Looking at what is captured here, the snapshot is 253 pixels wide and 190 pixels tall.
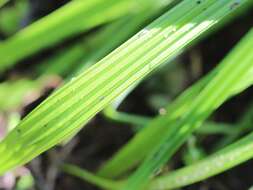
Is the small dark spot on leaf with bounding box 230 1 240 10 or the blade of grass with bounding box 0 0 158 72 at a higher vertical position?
the small dark spot on leaf with bounding box 230 1 240 10

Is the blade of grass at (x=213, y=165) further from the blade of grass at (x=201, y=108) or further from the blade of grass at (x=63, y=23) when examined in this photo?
the blade of grass at (x=63, y=23)

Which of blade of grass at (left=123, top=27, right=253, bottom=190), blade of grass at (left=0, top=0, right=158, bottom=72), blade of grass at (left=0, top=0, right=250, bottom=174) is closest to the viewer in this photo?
blade of grass at (left=0, top=0, right=250, bottom=174)

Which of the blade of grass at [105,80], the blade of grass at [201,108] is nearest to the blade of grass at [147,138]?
the blade of grass at [201,108]

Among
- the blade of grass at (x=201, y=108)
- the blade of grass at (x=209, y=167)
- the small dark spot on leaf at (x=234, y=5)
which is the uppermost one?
the small dark spot on leaf at (x=234, y=5)

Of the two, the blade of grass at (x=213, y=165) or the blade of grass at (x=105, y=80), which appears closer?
the blade of grass at (x=105, y=80)

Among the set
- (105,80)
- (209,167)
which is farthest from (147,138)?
(105,80)

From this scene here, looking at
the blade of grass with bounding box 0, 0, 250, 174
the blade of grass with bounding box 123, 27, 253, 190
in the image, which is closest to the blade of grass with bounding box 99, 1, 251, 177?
the blade of grass with bounding box 123, 27, 253, 190

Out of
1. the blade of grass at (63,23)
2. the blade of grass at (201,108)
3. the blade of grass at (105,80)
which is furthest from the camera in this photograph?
the blade of grass at (63,23)

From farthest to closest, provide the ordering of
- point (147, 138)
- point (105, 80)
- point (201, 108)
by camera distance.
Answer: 1. point (147, 138)
2. point (201, 108)
3. point (105, 80)

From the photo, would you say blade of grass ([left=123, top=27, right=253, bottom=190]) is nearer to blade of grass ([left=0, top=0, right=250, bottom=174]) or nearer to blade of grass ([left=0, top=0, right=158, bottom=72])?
blade of grass ([left=0, top=0, right=250, bottom=174])

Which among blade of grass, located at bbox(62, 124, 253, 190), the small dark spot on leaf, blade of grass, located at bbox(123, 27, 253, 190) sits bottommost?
blade of grass, located at bbox(62, 124, 253, 190)

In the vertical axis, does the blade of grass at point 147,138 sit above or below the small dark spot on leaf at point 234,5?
below

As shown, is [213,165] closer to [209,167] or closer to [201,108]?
[209,167]
